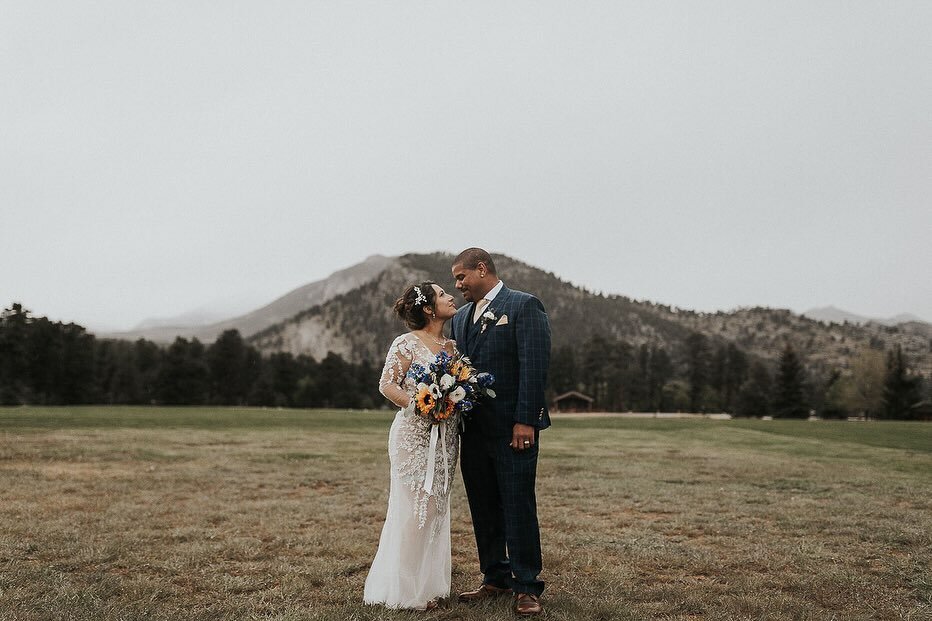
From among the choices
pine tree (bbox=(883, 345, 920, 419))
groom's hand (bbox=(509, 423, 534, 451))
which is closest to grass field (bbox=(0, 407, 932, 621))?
groom's hand (bbox=(509, 423, 534, 451))

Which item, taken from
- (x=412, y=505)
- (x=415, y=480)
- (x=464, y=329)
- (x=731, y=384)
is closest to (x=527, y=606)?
(x=412, y=505)

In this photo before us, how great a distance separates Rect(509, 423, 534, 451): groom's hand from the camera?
5.26 metres

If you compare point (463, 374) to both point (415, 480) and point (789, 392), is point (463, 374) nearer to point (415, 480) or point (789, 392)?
point (415, 480)

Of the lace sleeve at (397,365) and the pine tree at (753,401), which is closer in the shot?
the lace sleeve at (397,365)

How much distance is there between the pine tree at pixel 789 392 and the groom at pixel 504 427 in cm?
8806

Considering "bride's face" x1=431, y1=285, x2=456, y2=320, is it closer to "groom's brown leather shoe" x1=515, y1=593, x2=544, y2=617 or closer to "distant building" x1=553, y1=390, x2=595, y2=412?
"groom's brown leather shoe" x1=515, y1=593, x2=544, y2=617

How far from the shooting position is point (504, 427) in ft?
18.0

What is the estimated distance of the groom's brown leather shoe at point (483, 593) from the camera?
5629 mm

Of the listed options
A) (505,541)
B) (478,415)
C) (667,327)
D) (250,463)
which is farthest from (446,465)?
(667,327)

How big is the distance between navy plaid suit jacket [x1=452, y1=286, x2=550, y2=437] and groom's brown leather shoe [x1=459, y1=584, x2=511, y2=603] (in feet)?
4.84

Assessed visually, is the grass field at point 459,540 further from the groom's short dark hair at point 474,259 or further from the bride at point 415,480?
the groom's short dark hair at point 474,259

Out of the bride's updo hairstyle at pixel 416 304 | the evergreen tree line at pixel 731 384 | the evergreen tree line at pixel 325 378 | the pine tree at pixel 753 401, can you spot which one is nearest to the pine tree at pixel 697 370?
the evergreen tree line at pixel 731 384

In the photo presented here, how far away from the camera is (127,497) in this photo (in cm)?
1098

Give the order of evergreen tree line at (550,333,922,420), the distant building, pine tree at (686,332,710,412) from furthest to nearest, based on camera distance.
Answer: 1. pine tree at (686,332,710,412)
2. the distant building
3. evergreen tree line at (550,333,922,420)
